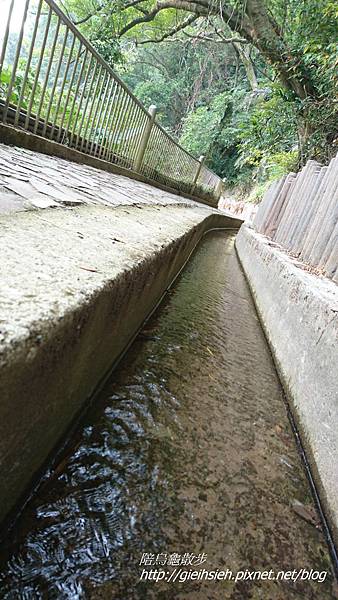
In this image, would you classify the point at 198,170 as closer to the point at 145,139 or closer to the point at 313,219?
the point at 145,139

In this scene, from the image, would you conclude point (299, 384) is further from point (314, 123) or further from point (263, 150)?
point (263, 150)

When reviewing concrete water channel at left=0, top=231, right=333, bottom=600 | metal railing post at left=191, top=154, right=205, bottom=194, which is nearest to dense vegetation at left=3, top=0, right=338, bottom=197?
metal railing post at left=191, top=154, right=205, bottom=194

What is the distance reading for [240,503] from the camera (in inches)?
48.9

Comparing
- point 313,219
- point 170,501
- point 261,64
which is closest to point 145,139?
point 313,219

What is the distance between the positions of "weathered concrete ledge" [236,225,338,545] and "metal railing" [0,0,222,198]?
312 centimetres

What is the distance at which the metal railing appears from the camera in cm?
364

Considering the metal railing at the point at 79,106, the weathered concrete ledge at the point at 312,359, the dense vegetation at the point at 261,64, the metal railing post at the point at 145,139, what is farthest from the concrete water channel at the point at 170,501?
the dense vegetation at the point at 261,64

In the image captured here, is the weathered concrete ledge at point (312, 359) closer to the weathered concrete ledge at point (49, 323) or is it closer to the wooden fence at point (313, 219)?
the wooden fence at point (313, 219)

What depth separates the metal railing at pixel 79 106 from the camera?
3.64 meters

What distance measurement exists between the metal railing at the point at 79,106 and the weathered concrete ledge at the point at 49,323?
9.90 feet

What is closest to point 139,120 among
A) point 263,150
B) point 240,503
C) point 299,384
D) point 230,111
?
point 263,150

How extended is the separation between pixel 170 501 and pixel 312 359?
3.34 feet

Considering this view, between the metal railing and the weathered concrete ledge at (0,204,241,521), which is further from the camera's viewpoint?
the metal railing

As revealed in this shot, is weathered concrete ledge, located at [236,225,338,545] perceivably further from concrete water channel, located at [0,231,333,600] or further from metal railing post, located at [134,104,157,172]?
metal railing post, located at [134,104,157,172]
